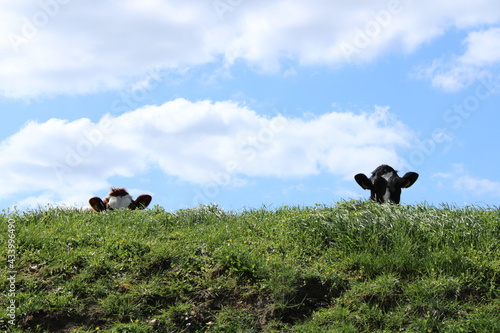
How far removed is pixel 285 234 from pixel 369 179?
5.59m

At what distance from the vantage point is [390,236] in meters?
9.68

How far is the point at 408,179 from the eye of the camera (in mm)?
14953

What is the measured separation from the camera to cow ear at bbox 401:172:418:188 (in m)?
14.9

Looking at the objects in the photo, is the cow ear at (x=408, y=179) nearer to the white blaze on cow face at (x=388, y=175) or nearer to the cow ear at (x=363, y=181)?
the white blaze on cow face at (x=388, y=175)

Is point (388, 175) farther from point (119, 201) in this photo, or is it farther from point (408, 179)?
point (119, 201)

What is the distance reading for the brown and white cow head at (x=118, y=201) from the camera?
56.3 feet

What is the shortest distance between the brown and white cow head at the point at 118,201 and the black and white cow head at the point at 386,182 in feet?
21.9

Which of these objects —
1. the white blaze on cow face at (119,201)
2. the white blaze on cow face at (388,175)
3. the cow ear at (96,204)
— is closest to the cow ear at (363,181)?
the white blaze on cow face at (388,175)

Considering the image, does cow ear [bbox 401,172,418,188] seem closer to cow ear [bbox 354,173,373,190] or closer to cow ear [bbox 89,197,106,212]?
cow ear [bbox 354,173,373,190]

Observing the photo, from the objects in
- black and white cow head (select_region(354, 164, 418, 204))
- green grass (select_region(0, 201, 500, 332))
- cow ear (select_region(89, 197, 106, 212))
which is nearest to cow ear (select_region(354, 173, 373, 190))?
black and white cow head (select_region(354, 164, 418, 204))

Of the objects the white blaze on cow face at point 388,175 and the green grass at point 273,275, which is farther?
the white blaze on cow face at point 388,175

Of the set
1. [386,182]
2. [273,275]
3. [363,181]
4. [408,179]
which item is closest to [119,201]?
[363,181]

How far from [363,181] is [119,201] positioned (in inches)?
289

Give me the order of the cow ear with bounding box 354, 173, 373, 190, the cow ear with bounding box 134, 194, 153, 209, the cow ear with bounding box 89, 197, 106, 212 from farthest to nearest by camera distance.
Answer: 1. the cow ear with bounding box 134, 194, 153, 209
2. the cow ear with bounding box 89, 197, 106, 212
3. the cow ear with bounding box 354, 173, 373, 190
